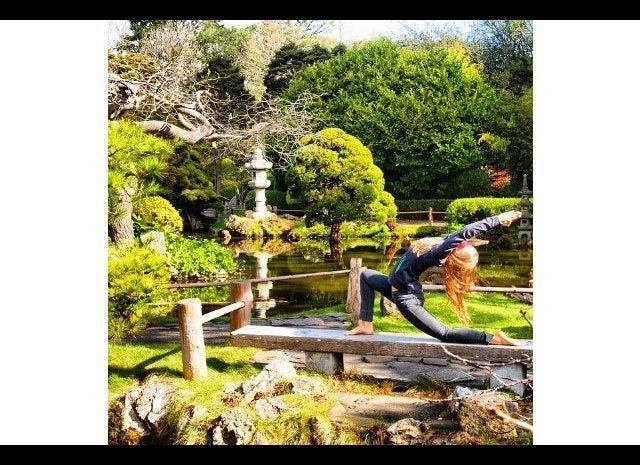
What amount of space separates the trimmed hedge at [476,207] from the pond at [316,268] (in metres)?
0.35

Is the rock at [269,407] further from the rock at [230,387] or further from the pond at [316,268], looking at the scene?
the pond at [316,268]

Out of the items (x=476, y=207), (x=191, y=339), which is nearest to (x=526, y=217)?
(x=476, y=207)

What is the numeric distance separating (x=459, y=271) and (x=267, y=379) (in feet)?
3.78

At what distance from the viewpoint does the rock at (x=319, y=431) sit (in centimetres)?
309

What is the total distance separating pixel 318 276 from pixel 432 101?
1.93 m

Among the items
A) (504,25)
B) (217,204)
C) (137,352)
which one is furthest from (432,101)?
(137,352)

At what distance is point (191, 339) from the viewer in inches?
134

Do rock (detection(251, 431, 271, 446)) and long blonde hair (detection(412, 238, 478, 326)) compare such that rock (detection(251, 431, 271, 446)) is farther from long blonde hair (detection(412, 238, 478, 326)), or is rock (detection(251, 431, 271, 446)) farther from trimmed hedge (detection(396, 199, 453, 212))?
trimmed hedge (detection(396, 199, 453, 212))

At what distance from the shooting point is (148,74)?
491 cm

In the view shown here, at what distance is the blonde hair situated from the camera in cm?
326

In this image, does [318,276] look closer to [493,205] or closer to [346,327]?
[346,327]

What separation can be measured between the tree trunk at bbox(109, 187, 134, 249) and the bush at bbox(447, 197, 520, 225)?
96.2 inches

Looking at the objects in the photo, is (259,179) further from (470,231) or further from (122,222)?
(470,231)
